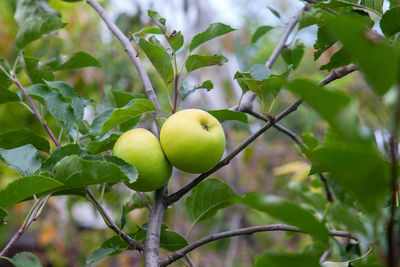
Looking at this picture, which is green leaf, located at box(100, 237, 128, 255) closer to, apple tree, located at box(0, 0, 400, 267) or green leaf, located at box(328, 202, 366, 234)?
apple tree, located at box(0, 0, 400, 267)

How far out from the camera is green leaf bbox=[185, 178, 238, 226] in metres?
0.75

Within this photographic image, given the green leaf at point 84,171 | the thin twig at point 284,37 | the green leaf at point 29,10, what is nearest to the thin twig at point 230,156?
the green leaf at point 84,171

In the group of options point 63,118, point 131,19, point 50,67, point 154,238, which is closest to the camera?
point 154,238

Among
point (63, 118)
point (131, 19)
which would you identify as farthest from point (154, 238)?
point (131, 19)

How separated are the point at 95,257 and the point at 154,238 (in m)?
0.12

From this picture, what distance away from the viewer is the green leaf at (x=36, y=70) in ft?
2.75

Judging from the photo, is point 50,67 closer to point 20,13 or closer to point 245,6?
point 20,13

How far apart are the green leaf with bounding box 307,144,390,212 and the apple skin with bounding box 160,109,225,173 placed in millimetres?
333

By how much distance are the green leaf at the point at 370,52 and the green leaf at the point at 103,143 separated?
0.45 m

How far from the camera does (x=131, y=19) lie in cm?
212

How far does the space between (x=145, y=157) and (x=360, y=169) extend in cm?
40

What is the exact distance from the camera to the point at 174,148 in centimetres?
65

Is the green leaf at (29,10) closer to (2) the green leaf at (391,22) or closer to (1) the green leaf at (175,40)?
(1) the green leaf at (175,40)

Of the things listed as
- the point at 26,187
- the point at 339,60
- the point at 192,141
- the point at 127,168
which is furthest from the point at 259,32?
the point at 26,187
